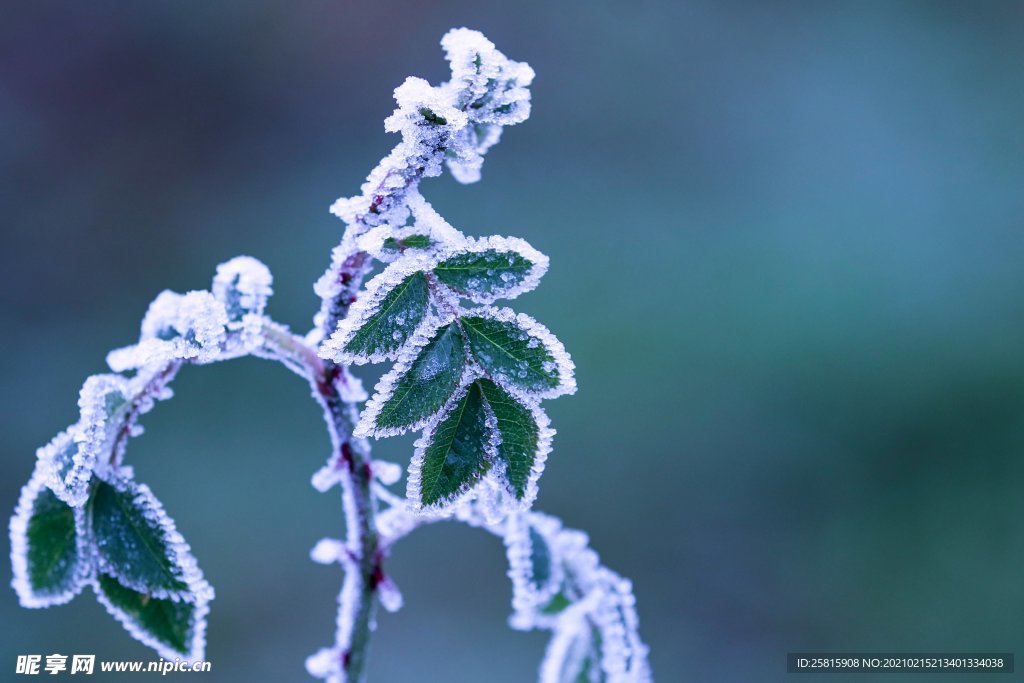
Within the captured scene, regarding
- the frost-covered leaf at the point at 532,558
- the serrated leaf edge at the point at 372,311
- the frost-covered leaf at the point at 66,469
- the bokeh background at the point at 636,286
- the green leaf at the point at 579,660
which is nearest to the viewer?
the serrated leaf edge at the point at 372,311

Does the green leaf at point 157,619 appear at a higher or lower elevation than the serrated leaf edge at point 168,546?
lower

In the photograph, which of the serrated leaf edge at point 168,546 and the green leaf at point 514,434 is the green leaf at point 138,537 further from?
the green leaf at point 514,434

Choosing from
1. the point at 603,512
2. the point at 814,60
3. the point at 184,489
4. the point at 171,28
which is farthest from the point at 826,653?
the point at 171,28

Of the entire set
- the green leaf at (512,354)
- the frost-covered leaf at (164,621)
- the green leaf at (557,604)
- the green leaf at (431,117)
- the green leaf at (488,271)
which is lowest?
the frost-covered leaf at (164,621)

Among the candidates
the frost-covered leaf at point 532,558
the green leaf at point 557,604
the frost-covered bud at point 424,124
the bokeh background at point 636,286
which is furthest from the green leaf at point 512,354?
the bokeh background at point 636,286

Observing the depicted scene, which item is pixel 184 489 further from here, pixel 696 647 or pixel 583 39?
pixel 583 39

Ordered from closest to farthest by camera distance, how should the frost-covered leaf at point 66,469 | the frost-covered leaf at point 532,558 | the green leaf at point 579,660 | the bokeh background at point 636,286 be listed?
the frost-covered leaf at point 66,469 → the frost-covered leaf at point 532,558 → the green leaf at point 579,660 → the bokeh background at point 636,286

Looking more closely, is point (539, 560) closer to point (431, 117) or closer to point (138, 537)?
point (138, 537)

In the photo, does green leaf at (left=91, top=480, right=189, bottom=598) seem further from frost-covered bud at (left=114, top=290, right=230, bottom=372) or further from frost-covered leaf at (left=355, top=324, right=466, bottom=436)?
frost-covered leaf at (left=355, top=324, right=466, bottom=436)
